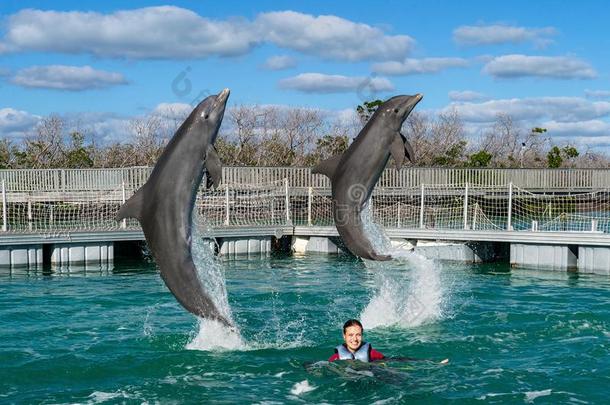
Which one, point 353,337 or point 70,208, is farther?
point 70,208

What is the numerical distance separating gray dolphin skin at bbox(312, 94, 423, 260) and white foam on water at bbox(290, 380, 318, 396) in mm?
1878

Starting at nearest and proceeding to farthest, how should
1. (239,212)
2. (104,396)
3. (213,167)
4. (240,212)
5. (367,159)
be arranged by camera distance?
(213,167) → (104,396) → (367,159) → (239,212) → (240,212)

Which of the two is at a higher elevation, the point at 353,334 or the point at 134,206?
the point at 134,206

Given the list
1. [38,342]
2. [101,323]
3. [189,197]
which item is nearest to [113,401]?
[189,197]

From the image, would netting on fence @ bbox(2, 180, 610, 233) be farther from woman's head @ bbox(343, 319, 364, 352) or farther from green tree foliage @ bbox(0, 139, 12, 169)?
green tree foliage @ bbox(0, 139, 12, 169)

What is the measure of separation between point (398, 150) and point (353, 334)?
238 cm

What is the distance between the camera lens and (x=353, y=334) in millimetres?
10242

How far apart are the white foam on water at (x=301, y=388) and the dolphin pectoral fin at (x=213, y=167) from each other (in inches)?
115

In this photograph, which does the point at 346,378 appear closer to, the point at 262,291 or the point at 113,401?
the point at 113,401

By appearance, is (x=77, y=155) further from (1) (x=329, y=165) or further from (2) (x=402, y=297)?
(1) (x=329, y=165)

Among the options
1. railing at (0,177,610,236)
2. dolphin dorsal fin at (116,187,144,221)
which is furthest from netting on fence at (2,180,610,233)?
dolphin dorsal fin at (116,187,144,221)

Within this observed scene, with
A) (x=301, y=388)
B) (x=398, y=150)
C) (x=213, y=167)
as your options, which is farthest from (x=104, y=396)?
(x=398, y=150)

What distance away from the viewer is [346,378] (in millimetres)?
10164

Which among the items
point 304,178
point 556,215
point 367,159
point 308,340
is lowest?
point 308,340
